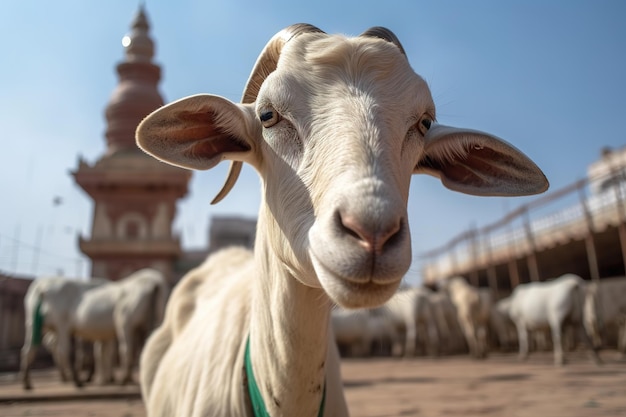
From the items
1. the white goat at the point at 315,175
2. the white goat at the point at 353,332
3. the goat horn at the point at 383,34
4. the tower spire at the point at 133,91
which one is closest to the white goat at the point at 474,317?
the white goat at the point at 353,332

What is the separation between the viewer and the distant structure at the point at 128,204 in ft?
79.8

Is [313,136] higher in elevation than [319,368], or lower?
higher

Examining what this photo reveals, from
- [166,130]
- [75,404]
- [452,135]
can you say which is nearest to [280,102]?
[166,130]

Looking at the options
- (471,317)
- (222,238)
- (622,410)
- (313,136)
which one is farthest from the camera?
(222,238)

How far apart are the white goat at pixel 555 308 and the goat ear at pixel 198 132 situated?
35.4ft

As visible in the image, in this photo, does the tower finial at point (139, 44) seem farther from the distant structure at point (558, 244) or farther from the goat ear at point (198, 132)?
the goat ear at point (198, 132)

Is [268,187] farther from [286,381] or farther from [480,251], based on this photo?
[480,251]

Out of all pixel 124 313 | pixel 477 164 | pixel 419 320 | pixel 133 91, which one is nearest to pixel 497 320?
pixel 419 320

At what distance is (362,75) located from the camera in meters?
1.62

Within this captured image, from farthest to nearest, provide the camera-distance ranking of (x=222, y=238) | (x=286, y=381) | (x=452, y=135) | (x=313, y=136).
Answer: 1. (x=222, y=238)
2. (x=452, y=135)
3. (x=286, y=381)
4. (x=313, y=136)

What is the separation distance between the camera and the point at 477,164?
198cm

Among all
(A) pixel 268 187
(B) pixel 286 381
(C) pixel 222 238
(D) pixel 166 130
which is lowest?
(B) pixel 286 381

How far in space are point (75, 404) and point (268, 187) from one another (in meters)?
6.41

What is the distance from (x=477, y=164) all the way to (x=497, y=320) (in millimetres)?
16795
